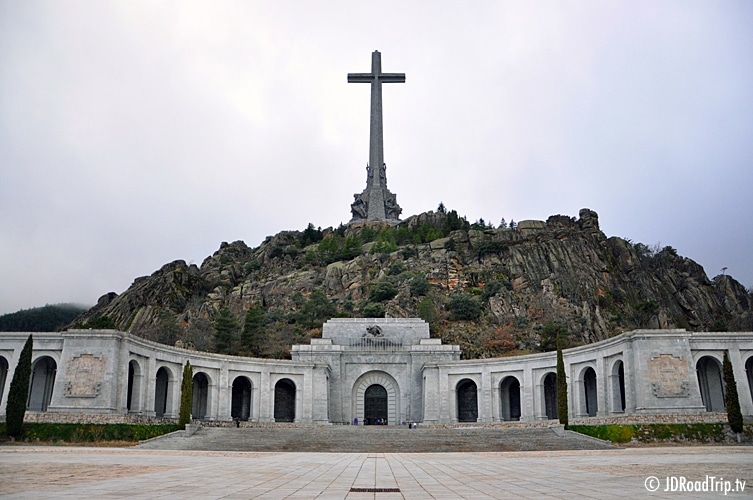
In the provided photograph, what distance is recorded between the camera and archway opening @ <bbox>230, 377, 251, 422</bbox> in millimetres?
45969

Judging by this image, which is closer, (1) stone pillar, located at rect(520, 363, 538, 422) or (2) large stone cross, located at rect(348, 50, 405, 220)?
(1) stone pillar, located at rect(520, 363, 538, 422)

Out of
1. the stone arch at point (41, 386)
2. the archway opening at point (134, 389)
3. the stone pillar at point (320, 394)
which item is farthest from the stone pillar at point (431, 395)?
the stone arch at point (41, 386)

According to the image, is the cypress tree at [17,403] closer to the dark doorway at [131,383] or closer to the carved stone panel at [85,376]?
the carved stone panel at [85,376]

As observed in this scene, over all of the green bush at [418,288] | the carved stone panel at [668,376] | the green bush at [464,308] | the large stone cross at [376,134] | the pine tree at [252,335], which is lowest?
the carved stone panel at [668,376]

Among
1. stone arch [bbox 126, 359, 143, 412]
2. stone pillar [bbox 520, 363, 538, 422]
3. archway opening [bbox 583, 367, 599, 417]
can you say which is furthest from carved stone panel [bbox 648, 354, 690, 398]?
stone arch [bbox 126, 359, 143, 412]

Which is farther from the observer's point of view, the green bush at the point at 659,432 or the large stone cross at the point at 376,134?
the large stone cross at the point at 376,134

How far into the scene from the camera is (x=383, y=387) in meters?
48.1

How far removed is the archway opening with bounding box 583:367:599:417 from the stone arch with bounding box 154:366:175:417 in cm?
2500

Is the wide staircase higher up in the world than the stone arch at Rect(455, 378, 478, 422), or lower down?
lower down

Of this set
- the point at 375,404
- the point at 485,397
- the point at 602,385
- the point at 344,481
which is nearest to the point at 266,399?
the point at 375,404

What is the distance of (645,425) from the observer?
98.9 ft

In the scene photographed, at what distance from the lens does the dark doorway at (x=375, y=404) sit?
47500mm

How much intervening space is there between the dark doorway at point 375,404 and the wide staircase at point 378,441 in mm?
13258

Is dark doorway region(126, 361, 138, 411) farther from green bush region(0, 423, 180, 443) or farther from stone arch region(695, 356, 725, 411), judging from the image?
stone arch region(695, 356, 725, 411)
